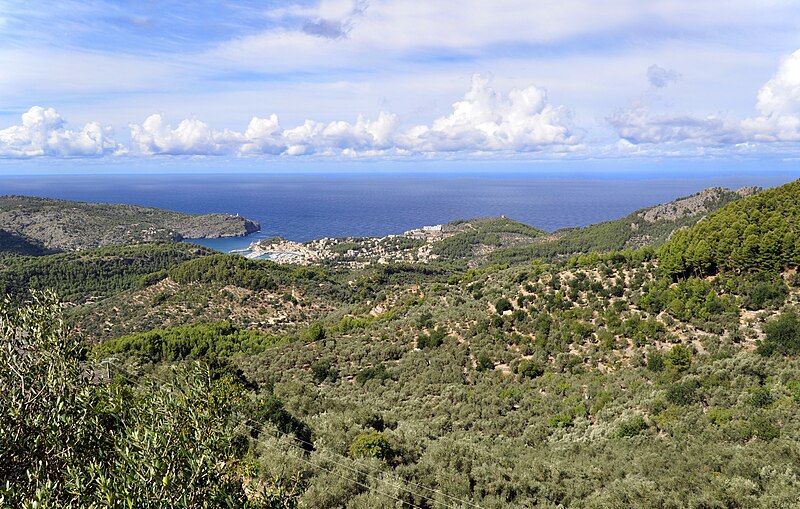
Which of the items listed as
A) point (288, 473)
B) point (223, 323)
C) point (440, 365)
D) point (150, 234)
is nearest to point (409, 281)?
point (223, 323)

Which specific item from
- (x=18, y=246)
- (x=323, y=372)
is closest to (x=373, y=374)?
(x=323, y=372)

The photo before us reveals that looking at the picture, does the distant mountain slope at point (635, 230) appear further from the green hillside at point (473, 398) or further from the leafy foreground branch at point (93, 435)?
the leafy foreground branch at point (93, 435)

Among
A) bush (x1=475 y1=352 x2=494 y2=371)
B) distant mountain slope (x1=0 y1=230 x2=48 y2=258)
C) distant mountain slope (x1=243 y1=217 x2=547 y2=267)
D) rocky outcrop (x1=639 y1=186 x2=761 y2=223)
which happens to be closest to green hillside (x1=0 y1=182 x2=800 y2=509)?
bush (x1=475 y1=352 x2=494 y2=371)

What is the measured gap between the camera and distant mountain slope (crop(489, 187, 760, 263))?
11550 cm

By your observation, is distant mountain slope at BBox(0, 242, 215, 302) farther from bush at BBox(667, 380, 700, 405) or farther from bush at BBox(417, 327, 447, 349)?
bush at BBox(667, 380, 700, 405)

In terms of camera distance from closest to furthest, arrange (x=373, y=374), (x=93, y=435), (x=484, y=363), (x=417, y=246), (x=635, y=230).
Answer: (x=93, y=435) < (x=484, y=363) < (x=373, y=374) < (x=635, y=230) < (x=417, y=246)

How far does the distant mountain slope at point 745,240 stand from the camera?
2847cm

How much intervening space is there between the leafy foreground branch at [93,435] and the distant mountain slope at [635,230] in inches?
4716

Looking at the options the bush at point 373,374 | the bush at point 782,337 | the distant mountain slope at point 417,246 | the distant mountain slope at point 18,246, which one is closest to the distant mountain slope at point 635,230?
the distant mountain slope at point 417,246

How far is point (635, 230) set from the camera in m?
125

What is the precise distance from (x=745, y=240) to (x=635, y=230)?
10533cm

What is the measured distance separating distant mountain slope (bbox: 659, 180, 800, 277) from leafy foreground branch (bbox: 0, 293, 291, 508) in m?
34.7

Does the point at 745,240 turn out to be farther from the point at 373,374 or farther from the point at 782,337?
the point at 373,374

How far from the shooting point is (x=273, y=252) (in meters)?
165
